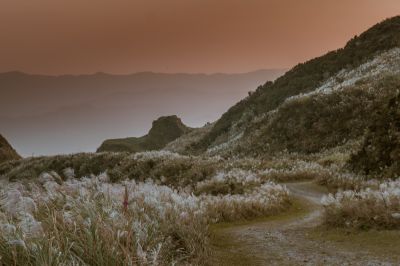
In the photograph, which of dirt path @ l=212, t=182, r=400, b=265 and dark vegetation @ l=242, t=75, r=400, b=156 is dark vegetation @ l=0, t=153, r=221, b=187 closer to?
dark vegetation @ l=242, t=75, r=400, b=156

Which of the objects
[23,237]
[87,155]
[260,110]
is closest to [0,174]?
[87,155]

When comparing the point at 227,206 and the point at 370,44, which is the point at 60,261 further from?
the point at 370,44

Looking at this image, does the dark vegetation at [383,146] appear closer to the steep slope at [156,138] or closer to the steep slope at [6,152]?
the steep slope at [6,152]

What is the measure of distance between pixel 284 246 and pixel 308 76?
5334 cm

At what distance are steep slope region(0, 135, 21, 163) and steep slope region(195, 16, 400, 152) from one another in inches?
1213

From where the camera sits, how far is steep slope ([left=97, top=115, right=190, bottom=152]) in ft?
301

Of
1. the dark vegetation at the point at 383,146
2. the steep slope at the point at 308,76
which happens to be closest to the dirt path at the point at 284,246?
the dark vegetation at the point at 383,146

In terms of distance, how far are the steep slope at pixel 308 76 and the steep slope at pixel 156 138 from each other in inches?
1130

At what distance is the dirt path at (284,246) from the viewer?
8.93 m

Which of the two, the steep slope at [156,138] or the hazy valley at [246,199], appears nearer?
the hazy valley at [246,199]

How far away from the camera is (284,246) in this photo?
1013 cm

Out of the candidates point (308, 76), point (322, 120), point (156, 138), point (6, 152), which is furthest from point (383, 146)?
point (156, 138)

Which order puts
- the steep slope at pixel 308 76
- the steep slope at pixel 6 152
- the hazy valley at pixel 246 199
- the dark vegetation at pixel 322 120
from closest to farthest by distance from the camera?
1. the hazy valley at pixel 246 199
2. the dark vegetation at pixel 322 120
3. the steep slope at pixel 308 76
4. the steep slope at pixel 6 152

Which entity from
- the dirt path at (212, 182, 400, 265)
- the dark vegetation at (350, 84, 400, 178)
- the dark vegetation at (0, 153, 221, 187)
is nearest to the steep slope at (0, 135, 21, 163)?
the dark vegetation at (0, 153, 221, 187)
